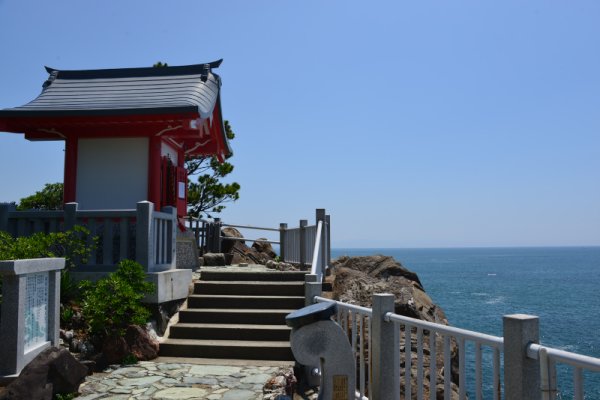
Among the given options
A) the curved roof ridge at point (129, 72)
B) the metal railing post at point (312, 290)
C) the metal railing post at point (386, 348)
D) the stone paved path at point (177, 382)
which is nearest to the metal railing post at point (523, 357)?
the metal railing post at point (386, 348)

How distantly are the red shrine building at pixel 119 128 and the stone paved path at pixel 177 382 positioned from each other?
524 cm

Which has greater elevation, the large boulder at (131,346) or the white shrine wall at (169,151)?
the white shrine wall at (169,151)

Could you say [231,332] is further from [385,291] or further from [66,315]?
[385,291]

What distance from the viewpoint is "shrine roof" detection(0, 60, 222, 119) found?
11.0 meters

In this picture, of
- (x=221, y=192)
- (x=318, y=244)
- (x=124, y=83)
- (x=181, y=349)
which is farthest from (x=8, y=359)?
(x=221, y=192)

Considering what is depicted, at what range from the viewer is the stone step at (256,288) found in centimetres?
1005

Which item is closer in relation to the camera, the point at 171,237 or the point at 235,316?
the point at 235,316

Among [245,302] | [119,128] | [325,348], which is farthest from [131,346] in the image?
[119,128]

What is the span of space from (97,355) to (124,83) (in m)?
8.05

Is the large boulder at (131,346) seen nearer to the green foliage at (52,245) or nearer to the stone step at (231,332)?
the stone step at (231,332)

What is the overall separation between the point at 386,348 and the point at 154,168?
321 inches

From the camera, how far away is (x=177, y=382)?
678 centimetres

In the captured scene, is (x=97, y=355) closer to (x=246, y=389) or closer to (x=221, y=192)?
(x=246, y=389)

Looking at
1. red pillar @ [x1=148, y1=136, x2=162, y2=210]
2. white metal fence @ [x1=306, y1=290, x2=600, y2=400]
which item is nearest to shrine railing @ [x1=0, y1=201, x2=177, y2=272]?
red pillar @ [x1=148, y1=136, x2=162, y2=210]
